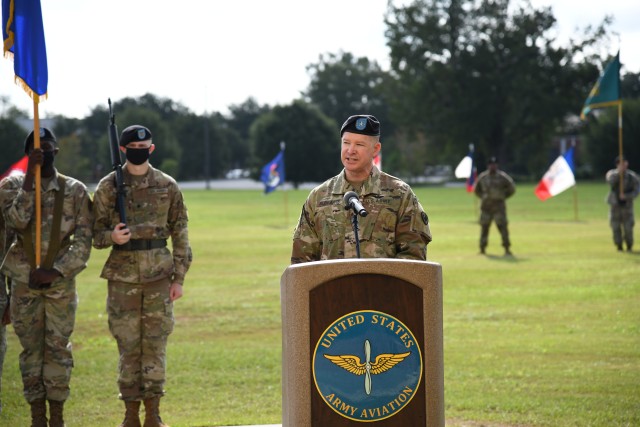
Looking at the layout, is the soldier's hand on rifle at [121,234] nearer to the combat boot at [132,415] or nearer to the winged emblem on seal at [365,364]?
the combat boot at [132,415]

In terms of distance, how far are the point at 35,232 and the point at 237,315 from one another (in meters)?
6.96

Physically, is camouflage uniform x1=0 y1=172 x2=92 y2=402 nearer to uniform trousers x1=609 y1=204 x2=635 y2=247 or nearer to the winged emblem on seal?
the winged emblem on seal

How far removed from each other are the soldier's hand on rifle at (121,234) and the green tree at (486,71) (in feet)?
246

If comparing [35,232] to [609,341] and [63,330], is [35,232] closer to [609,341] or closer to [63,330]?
[63,330]

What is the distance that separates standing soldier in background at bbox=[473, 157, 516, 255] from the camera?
852 inches

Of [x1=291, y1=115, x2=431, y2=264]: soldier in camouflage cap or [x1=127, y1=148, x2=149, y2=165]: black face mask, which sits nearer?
[x1=291, y1=115, x2=431, y2=264]: soldier in camouflage cap

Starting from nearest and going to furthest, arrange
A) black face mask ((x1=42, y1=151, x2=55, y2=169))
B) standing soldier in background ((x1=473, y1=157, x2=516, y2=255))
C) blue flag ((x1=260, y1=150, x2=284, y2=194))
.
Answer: black face mask ((x1=42, y1=151, x2=55, y2=169)) < standing soldier in background ((x1=473, y1=157, x2=516, y2=255)) < blue flag ((x1=260, y1=150, x2=284, y2=194))

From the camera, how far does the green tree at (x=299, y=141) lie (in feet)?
315

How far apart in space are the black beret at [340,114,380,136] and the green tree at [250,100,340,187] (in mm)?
88736

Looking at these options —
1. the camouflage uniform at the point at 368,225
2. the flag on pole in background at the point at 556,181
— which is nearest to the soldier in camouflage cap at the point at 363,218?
the camouflage uniform at the point at 368,225

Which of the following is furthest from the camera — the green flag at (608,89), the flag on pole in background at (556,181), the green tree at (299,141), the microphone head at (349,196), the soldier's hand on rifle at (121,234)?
the green tree at (299,141)

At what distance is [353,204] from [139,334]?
2.80 metres

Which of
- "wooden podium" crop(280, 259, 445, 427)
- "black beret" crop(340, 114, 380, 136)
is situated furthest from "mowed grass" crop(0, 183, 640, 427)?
"wooden podium" crop(280, 259, 445, 427)

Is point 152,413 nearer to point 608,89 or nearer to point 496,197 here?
point 496,197
